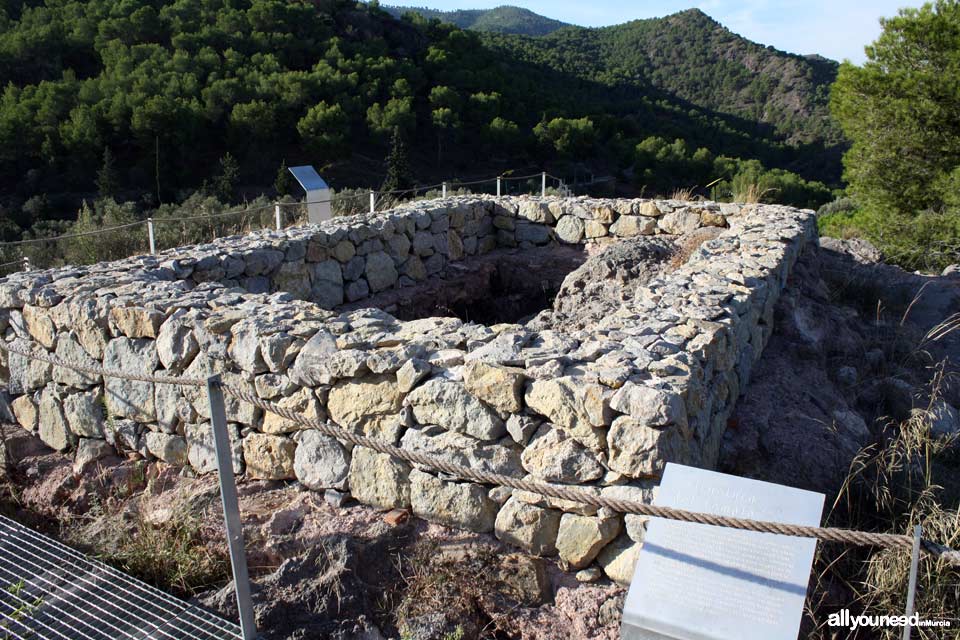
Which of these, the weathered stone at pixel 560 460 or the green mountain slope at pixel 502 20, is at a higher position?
the green mountain slope at pixel 502 20

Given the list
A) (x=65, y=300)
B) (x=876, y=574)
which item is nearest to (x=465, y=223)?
(x=65, y=300)

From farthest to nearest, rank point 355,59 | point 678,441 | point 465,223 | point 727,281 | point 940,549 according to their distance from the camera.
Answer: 1. point 355,59
2. point 465,223
3. point 727,281
4. point 678,441
5. point 940,549

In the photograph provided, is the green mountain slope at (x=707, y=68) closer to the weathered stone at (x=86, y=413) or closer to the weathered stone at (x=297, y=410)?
the weathered stone at (x=297, y=410)

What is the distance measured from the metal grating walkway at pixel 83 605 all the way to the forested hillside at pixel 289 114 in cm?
1229

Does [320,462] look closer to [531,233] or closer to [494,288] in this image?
[494,288]

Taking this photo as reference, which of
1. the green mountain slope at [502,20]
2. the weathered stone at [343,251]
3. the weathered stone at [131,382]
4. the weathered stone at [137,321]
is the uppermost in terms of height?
the green mountain slope at [502,20]

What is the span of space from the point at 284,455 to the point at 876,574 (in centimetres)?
272

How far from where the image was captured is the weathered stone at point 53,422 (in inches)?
169

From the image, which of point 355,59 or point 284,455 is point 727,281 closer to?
point 284,455

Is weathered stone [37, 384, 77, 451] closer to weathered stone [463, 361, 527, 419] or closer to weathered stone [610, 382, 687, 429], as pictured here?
weathered stone [463, 361, 527, 419]

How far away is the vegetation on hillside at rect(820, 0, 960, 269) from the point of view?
11234 millimetres

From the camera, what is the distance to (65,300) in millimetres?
4250

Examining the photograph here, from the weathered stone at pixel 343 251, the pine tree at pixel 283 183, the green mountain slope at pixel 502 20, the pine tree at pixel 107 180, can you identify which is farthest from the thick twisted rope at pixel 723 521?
the green mountain slope at pixel 502 20

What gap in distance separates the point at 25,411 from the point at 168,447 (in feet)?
4.17
